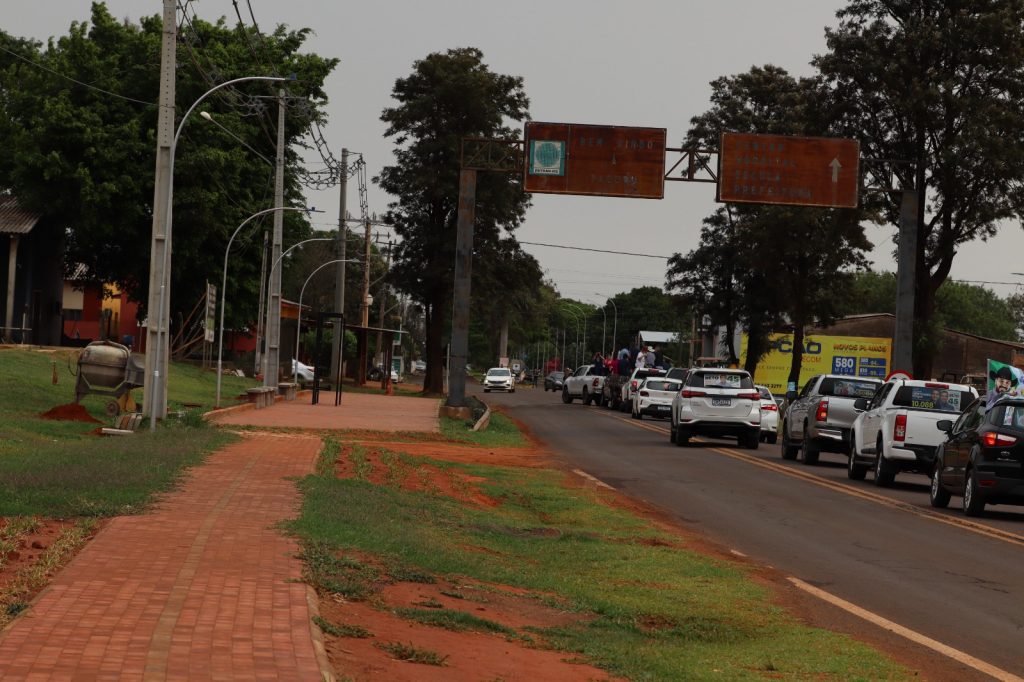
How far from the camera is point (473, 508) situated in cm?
1769

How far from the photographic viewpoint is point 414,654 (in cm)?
793

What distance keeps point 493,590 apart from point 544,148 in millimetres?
29494

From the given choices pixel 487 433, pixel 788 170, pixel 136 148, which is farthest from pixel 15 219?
pixel 788 170

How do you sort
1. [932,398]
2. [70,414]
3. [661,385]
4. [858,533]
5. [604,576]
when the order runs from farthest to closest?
[661,385] → [70,414] → [932,398] → [858,533] → [604,576]

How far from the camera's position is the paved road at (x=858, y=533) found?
1124 centimetres

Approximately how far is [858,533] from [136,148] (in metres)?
42.1

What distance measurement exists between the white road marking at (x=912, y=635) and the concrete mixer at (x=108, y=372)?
19852mm

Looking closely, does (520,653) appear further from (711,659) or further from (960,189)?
(960,189)

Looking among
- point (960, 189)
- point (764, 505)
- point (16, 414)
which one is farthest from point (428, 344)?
point (764, 505)

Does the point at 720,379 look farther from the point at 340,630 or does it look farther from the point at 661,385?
the point at 340,630

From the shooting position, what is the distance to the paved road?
11242 millimetres

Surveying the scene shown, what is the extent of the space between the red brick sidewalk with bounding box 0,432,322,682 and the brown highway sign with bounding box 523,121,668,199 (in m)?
27.0

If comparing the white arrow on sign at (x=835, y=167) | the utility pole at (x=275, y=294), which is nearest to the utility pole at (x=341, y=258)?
the utility pole at (x=275, y=294)

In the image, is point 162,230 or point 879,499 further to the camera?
point 162,230
